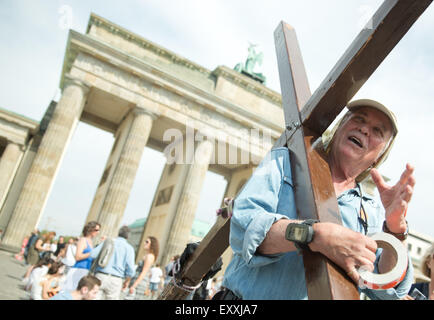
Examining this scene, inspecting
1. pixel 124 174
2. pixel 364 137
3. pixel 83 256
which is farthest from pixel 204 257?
pixel 124 174

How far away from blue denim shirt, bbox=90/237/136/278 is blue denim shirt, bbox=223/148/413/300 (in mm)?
5076

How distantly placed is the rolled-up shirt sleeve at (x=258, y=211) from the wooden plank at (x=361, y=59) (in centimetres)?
21

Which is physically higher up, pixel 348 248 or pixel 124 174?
pixel 124 174

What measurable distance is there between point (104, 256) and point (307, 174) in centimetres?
550

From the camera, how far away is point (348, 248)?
3.03ft

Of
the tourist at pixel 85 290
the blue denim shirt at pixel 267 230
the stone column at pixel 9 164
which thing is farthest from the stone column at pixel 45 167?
the blue denim shirt at pixel 267 230

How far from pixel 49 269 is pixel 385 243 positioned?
7.80 metres

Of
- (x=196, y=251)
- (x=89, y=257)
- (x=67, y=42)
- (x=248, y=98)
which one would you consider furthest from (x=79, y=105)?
(x=196, y=251)

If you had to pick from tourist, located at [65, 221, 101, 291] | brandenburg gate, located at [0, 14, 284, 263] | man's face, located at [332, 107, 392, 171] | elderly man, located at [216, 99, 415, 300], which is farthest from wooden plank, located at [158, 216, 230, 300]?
brandenburg gate, located at [0, 14, 284, 263]

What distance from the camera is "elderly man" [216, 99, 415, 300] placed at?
3.11 ft

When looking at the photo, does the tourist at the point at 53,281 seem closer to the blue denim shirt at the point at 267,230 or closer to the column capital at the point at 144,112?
the blue denim shirt at the point at 267,230

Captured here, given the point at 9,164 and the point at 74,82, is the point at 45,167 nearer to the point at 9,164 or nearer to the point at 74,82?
the point at 74,82

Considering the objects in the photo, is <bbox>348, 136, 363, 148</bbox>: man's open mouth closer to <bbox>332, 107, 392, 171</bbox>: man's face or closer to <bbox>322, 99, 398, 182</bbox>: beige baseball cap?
<bbox>332, 107, 392, 171</bbox>: man's face

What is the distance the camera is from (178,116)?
22.0m
